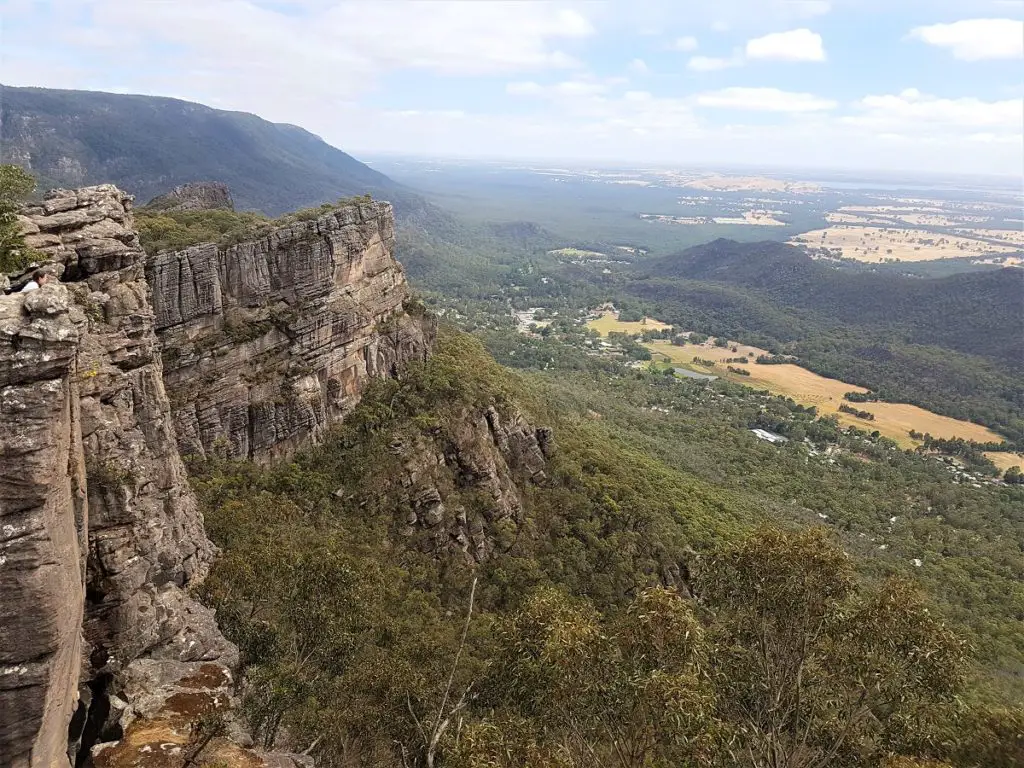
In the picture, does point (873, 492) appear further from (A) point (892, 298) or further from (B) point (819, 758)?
(A) point (892, 298)

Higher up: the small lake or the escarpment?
the escarpment

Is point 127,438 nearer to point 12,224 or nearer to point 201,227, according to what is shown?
point 12,224

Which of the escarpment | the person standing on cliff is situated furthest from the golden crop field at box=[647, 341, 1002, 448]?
the person standing on cliff

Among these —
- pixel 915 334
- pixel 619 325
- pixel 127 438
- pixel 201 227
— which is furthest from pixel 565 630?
pixel 915 334

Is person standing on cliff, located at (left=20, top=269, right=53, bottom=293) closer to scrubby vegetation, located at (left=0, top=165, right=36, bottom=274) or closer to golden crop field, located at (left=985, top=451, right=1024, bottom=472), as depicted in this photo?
scrubby vegetation, located at (left=0, top=165, right=36, bottom=274)

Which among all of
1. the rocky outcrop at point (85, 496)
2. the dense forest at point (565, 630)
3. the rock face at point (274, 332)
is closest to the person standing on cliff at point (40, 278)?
the rocky outcrop at point (85, 496)

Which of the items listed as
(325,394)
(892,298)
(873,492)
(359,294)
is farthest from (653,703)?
(892,298)

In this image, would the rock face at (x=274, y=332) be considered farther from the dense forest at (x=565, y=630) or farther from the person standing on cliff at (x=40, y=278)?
the person standing on cliff at (x=40, y=278)
